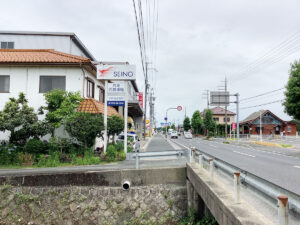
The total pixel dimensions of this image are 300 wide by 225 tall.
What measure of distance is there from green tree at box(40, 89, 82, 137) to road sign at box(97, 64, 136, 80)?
6.78 ft

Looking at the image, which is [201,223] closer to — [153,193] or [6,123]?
[153,193]

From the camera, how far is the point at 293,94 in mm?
19969

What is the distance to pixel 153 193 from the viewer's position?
8.27m

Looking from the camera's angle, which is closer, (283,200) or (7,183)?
(283,200)

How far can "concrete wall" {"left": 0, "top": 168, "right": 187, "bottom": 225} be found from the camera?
801 centimetres

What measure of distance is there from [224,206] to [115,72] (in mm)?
11533

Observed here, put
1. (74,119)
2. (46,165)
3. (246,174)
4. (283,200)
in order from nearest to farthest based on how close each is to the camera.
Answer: (283,200), (246,174), (46,165), (74,119)

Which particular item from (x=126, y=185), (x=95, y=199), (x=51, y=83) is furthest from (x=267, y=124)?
(x=95, y=199)

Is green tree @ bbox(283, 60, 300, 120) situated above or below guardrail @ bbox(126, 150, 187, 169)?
above

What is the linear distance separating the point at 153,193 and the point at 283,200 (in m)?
6.15

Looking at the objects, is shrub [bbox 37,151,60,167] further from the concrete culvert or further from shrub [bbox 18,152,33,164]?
the concrete culvert

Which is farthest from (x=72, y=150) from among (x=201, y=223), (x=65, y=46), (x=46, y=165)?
(x=65, y=46)

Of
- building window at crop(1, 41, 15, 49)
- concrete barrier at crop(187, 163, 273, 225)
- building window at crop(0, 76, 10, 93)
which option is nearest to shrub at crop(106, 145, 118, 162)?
concrete barrier at crop(187, 163, 273, 225)

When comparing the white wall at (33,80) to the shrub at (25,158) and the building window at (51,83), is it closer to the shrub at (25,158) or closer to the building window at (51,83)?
the building window at (51,83)
